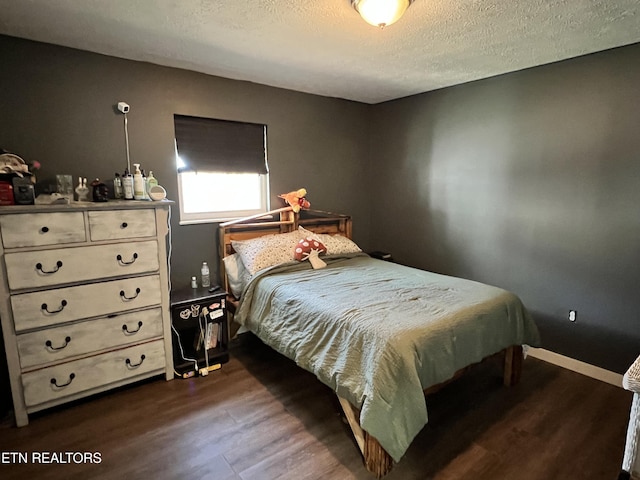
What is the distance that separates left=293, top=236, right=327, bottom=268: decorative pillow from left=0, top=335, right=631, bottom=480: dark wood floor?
94cm

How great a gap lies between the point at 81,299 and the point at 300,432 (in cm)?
159

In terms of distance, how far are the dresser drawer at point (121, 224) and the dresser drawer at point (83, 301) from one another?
304 millimetres

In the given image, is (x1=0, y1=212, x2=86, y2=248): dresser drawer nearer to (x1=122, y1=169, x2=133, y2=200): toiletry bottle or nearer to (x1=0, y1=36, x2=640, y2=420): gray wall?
(x1=122, y1=169, x2=133, y2=200): toiletry bottle

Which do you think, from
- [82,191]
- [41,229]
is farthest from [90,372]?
[82,191]

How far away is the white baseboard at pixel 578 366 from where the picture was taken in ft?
8.31

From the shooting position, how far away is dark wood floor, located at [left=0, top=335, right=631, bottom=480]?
5.73 feet

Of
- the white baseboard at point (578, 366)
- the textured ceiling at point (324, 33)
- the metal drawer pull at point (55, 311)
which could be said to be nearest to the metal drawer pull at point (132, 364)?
the metal drawer pull at point (55, 311)

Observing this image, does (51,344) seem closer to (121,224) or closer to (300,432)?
(121,224)

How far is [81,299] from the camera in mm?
2162

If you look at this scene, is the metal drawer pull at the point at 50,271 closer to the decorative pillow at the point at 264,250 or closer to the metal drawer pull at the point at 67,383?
the metal drawer pull at the point at 67,383

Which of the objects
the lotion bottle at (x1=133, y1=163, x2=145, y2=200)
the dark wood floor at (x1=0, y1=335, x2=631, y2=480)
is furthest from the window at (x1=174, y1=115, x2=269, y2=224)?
the dark wood floor at (x1=0, y1=335, x2=631, y2=480)

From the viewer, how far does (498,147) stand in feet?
9.93

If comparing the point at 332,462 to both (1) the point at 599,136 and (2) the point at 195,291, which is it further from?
(1) the point at 599,136

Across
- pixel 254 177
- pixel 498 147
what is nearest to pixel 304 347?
pixel 254 177
